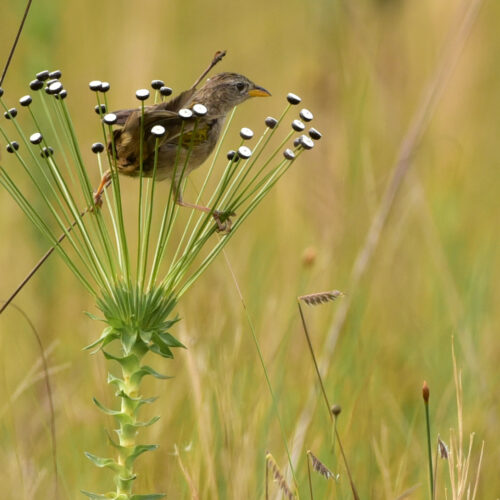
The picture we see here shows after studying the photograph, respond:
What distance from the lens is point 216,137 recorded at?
245 centimetres

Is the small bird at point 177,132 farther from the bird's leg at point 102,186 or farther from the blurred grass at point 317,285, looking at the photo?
the blurred grass at point 317,285

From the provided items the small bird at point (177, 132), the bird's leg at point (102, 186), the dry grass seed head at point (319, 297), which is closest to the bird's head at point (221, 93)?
the small bird at point (177, 132)

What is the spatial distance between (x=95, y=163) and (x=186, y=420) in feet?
7.48

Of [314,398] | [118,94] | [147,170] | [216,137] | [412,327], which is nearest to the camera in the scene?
[147,170]

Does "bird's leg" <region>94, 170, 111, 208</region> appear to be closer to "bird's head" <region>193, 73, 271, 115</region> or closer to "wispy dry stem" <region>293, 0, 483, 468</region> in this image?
"bird's head" <region>193, 73, 271, 115</region>

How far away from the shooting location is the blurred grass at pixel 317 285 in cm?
301

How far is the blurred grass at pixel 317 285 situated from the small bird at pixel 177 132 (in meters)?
0.70

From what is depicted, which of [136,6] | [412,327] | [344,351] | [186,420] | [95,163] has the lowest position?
[186,420]

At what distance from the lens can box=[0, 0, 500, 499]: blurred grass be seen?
3006 mm

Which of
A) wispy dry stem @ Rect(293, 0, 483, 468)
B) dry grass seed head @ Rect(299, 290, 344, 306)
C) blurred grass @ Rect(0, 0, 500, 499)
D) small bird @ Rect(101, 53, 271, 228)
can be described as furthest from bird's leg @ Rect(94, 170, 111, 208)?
wispy dry stem @ Rect(293, 0, 483, 468)

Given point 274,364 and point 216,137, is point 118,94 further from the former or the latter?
point 216,137

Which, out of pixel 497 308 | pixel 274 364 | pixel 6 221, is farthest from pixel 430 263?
pixel 6 221

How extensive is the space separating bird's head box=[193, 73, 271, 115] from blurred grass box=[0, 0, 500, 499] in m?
0.72

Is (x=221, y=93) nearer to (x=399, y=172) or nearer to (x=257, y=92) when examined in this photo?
(x=257, y=92)
